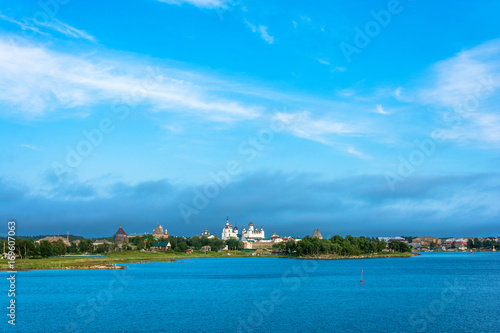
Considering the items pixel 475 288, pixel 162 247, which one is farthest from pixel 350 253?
pixel 475 288

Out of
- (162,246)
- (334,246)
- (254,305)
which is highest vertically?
(162,246)

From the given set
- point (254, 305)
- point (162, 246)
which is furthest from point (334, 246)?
point (254, 305)

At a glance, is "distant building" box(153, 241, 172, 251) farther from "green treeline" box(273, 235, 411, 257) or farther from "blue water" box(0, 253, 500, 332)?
"blue water" box(0, 253, 500, 332)

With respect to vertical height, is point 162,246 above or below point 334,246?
above

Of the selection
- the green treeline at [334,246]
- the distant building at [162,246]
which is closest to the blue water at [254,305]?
the green treeline at [334,246]

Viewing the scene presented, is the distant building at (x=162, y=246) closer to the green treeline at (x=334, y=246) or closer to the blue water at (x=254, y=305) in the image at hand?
the green treeline at (x=334, y=246)

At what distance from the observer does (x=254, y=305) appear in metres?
51.5

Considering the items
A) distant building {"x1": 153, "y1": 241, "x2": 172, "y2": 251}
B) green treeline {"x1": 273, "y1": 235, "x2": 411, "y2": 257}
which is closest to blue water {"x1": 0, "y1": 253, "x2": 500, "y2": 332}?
green treeline {"x1": 273, "y1": 235, "x2": 411, "y2": 257}

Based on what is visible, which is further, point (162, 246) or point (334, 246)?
point (162, 246)

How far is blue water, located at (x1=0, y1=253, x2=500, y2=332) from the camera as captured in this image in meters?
40.6

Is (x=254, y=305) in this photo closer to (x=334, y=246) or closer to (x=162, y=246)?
(x=334, y=246)

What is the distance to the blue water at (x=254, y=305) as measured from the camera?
40.6 meters

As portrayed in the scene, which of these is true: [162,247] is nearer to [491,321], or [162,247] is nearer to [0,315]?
[0,315]

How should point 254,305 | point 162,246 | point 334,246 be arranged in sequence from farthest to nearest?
point 162,246 → point 334,246 → point 254,305
